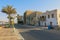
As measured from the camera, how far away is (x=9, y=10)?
226ft

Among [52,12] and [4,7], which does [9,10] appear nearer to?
[4,7]

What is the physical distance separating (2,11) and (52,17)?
72.6ft

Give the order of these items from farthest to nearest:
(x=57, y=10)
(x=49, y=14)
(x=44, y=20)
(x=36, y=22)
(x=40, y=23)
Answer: (x=36, y=22) → (x=40, y=23) → (x=44, y=20) → (x=49, y=14) → (x=57, y=10)

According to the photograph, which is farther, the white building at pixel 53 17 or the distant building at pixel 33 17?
the distant building at pixel 33 17

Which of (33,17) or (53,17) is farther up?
(33,17)

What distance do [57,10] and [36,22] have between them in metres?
30.2

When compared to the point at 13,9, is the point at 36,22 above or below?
below

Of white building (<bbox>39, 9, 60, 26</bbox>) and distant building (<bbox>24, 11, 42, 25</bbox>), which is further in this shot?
distant building (<bbox>24, 11, 42, 25</bbox>)

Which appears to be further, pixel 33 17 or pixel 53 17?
pixel 33 17

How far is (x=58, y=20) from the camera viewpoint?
61.7 metres

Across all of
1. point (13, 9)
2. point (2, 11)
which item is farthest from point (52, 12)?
point (2, 11)

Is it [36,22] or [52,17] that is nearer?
[52,17]

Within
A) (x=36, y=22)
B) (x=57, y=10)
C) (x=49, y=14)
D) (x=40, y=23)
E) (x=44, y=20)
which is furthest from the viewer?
(x=36, y=22)

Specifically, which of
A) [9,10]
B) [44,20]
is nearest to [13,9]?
[9,10]
